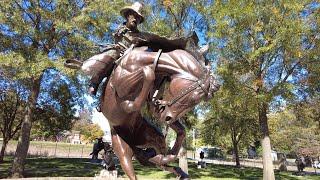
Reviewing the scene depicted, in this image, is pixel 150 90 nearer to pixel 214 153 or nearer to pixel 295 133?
pixel 295 133

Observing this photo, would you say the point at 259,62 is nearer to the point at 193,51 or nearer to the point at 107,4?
the point at 107,4

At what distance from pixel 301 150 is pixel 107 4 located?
102 ft

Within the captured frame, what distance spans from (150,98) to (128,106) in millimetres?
312

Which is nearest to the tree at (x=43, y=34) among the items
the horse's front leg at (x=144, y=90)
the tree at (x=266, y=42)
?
the tree at (x=266, y=42)

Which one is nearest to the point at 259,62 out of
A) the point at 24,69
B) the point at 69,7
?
the point at 69,7

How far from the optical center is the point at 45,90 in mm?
21672

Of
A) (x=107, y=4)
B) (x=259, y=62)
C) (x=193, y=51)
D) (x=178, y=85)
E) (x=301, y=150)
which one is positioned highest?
(x=107, y=4)

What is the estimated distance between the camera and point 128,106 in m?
3.91

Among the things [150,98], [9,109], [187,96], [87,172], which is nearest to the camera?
[187,96]

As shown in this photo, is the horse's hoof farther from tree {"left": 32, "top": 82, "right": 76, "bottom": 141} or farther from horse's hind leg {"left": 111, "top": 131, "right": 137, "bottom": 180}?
tree {"left": 32, "top": 82, "right": 76, "bottom": 141}

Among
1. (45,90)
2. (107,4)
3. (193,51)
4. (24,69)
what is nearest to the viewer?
(193,51)

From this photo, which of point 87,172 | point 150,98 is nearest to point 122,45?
point 150,98

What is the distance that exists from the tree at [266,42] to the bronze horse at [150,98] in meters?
14.2

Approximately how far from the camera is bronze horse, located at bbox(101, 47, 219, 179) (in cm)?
351
